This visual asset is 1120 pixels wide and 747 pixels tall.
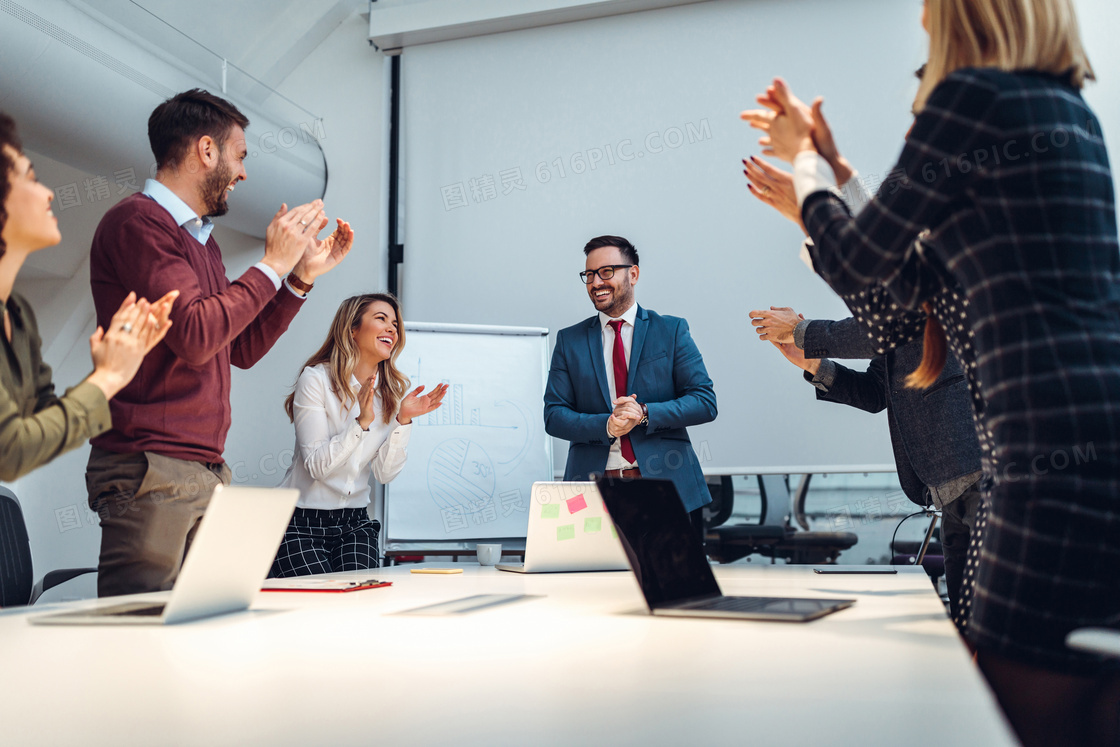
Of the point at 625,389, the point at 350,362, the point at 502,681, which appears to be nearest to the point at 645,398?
the point at 625,389

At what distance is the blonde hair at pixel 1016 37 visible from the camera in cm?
96

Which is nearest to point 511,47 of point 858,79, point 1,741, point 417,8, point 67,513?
point 417,8

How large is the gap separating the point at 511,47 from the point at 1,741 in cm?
426

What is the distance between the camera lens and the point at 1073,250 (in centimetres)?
89

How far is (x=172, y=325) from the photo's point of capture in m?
1.64

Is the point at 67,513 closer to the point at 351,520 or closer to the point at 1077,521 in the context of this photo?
the point at 351,520

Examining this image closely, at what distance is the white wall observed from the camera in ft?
14.4

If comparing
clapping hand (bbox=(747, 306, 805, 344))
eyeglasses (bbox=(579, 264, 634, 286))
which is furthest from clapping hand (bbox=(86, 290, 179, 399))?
eyeglasses (bbox=(579, 264, 634, 286))

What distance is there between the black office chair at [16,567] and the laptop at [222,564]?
1.50m

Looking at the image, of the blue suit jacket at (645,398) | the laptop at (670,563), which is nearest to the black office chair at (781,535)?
the blue suit jacket at (645,398)

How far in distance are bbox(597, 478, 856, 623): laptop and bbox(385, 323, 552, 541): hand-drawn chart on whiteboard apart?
A: 2.56m

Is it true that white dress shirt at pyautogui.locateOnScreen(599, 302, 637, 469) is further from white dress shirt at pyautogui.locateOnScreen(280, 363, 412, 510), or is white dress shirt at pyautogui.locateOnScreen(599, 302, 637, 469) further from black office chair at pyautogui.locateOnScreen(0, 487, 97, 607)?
black office chair at pyautogui.locateOnScreen(0, 487, 97, 607)

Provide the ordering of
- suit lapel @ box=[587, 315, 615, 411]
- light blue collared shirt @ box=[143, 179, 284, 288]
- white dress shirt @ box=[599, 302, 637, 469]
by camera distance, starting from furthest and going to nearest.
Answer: white dress shirt @ box=[599, 302, 637, 469] → suit lapel @ box=[587, 315, 615, 411] → light blue collared shirt @ box=[143, 179, 284, 288]

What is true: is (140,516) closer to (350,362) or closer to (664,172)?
(350,362)
